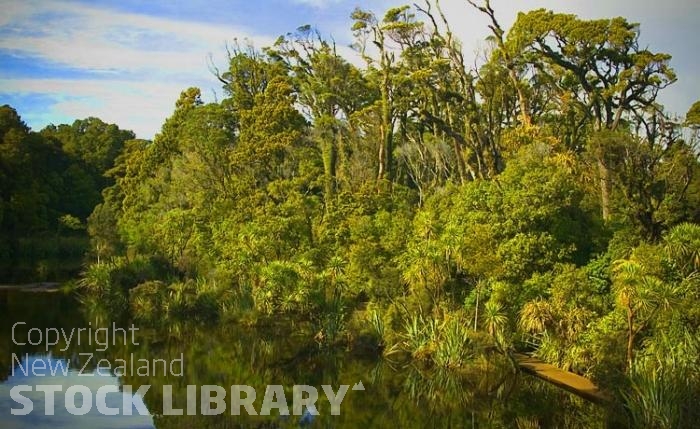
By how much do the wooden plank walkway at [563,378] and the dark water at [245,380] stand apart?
0.26 meters

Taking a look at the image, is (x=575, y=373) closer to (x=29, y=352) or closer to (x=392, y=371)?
(x=392, y=371)

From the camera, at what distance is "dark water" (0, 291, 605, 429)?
55.7 feet

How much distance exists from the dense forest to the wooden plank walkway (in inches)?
14.6

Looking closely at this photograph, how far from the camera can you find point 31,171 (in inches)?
2137

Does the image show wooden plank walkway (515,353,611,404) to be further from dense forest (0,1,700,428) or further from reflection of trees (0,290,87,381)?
reflection of trees (0,290,87,381)

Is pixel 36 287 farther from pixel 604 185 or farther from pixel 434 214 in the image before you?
pixel 604 185

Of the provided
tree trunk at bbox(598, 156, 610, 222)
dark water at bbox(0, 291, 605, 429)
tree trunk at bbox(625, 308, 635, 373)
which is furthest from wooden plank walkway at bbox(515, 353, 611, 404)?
tree trunk at bbox(598, 156, 610, 222)

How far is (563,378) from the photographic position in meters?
19.7

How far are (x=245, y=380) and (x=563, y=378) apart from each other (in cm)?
940

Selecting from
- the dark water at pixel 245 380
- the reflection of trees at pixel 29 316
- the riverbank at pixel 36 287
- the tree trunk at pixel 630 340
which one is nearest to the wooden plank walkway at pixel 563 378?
the dark water at pixel 245 380

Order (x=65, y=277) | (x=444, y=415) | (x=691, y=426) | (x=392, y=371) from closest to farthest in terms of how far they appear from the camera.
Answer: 1. (x=691, y=426)
2. (x=444, y=415)
3. (x=392, y=371)
4. (x=65, y=277)

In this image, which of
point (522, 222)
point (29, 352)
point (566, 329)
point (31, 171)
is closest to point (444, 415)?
point (566, 329)

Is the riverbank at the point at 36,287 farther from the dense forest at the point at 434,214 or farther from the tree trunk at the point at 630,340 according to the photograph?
the tree trunk at the point at 630,340

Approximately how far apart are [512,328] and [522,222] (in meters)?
3.49
